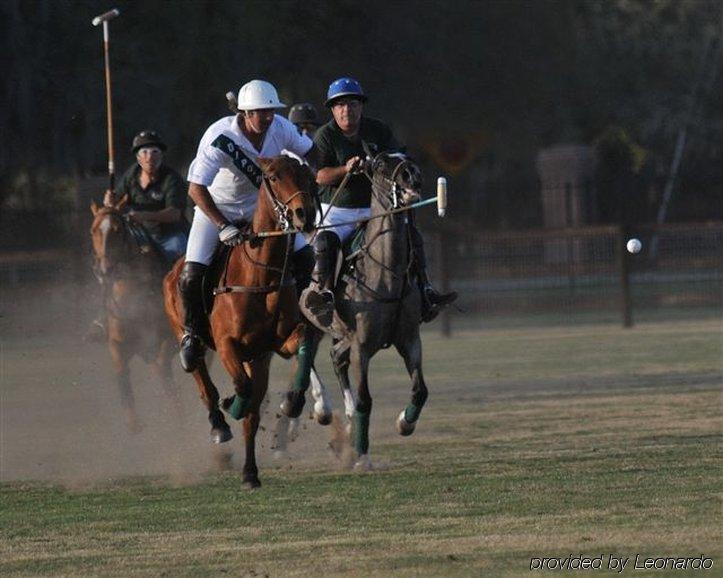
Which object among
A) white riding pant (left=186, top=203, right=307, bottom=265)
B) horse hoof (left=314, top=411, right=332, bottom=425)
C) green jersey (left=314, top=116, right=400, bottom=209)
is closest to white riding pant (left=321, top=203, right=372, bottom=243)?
green jersey (left=314, top=116, right=400, bottom=209)

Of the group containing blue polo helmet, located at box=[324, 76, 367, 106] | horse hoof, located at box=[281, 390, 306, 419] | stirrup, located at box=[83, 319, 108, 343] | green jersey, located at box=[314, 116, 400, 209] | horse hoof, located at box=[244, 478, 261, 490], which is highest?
blue polo helmet, located at box=[324, 76, 367, 106]

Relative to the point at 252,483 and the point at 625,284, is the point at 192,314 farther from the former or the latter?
the point at 625,284

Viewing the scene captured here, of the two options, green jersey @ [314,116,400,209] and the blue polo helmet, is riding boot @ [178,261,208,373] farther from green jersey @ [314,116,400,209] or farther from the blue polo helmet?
the blue polo helmet

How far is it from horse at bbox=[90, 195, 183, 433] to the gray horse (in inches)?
135

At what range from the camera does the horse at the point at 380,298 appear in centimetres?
1255

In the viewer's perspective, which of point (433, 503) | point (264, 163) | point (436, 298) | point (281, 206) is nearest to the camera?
point (433, 503)

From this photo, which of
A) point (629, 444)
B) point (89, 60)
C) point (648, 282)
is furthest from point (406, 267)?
point (648, 282)

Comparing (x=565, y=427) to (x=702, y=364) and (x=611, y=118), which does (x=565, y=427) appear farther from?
(x=611, y=118)

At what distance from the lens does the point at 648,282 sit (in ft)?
115

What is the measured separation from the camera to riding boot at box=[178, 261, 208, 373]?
1250cm

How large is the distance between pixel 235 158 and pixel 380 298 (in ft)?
4.80

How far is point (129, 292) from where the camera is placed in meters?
16.4

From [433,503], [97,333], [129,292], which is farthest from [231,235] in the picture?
[97,333]

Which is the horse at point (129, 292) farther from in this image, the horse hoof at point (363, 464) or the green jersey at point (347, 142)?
the horse hoof at point (363, 464)
